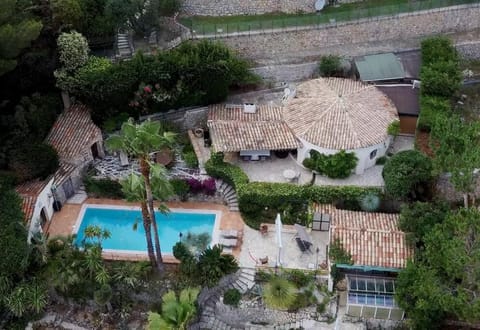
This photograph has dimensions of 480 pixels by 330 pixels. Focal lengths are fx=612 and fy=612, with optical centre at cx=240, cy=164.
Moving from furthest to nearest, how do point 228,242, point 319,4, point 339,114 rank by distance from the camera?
point 319,4
point 339,114
point 228,242

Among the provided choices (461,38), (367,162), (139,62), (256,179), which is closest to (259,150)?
(256,179)

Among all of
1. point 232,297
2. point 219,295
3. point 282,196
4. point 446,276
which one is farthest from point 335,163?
point 219,295

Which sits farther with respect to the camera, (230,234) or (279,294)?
(230,234)

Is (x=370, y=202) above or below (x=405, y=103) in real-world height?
below

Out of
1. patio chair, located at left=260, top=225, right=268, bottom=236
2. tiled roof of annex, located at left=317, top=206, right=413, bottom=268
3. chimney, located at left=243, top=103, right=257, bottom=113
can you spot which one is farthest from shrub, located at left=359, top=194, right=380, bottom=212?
chimney, located at left=243, top=103, right=257, bottom=113

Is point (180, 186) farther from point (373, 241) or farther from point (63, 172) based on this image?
point (373, 241)

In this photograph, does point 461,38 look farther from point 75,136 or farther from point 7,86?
point 7,86
